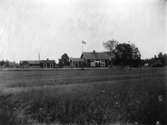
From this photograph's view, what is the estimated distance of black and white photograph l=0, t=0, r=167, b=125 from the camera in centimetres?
332

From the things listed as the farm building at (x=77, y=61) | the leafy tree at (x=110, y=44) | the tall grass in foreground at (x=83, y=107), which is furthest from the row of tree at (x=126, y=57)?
the tall grass in foreground at (x=83, y=107)

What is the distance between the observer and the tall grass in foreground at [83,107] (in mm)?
3207

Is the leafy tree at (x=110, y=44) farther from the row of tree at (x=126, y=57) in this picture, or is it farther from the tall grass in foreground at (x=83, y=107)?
the tall grass in foreground at (x=83, y=107)

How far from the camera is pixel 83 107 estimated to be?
11.2 feet

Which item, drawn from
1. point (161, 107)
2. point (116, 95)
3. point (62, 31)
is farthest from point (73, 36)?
point (161, 107)

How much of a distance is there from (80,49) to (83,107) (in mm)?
1240

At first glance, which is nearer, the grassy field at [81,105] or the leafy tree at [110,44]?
the grassy field at [81,105]

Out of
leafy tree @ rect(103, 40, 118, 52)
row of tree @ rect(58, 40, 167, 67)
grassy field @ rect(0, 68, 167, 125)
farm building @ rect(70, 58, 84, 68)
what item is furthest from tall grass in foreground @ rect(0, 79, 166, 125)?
farm building @ rect(70, 58, 84, 68)

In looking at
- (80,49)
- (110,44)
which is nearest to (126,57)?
(110,44)

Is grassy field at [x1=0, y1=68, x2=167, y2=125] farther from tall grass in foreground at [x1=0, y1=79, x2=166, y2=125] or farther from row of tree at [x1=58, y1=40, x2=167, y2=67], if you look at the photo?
row of tree at [x1=58, y1=40, x2=167, y2=67]

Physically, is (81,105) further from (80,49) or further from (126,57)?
(126,57)

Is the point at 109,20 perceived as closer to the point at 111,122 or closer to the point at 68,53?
the point at 68,53

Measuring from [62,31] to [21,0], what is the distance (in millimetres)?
983

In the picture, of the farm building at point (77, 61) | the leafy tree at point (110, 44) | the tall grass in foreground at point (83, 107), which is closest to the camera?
the tall grass in foreground at point (83, 107)
